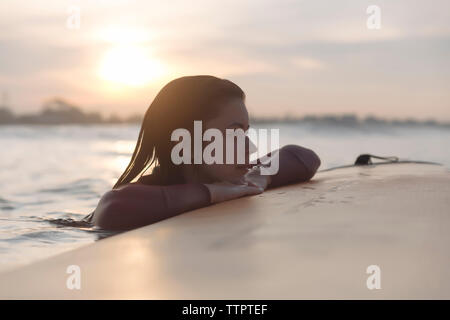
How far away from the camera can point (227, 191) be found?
1.70 metres

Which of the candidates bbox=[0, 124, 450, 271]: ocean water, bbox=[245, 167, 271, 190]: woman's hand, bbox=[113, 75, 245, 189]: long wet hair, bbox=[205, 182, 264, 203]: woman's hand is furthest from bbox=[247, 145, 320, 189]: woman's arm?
bbox=[0, 124, 450, 271]: ocean water

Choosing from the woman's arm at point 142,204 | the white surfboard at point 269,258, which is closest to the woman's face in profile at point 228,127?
the woman's arm at point 142,204

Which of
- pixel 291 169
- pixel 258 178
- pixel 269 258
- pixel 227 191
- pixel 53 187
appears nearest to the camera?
pixel 269 258

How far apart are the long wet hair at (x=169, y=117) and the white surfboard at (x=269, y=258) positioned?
294 millimetres

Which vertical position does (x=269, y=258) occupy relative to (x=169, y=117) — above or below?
below

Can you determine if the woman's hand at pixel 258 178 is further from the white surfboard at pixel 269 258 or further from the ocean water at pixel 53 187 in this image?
the ocean water at pixel 53 187

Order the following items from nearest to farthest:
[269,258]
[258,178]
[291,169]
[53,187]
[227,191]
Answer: [269,258], [227,191], [258,178], [291,169], [53,187]

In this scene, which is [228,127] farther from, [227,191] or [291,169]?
[291,169]

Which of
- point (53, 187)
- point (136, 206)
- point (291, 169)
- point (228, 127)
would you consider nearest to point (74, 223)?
point (136, 206)

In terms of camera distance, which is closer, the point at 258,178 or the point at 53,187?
the point at 258,178

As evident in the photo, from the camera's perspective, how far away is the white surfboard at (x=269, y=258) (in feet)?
2.72

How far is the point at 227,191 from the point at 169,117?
299mm
